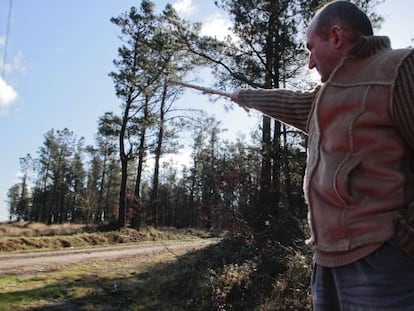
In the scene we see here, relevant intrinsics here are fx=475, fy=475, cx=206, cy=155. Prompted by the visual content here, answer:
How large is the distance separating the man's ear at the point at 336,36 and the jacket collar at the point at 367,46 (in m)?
0.06

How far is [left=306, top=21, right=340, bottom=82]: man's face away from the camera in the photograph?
5.84 ft

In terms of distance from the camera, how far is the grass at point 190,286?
6582mm

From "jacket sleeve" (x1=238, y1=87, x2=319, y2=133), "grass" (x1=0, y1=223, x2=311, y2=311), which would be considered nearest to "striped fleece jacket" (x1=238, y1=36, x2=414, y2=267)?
"jacket sleeve" (x1=238, y1=87, x2=319, y2=133)

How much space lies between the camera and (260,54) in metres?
14.4

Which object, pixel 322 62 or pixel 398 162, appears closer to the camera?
pixel 398 162

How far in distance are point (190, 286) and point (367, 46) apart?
22.5ft

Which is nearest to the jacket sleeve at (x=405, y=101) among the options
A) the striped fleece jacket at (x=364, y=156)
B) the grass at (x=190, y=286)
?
the striped fleece jacket at (x=364, y=156)

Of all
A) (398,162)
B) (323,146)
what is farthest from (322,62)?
(398,162)

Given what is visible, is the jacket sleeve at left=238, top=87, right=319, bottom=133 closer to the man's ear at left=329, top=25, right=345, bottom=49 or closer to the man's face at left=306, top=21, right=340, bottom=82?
the man's face at left=306, top=21, right=340, bottom=82

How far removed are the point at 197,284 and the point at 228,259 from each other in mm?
1810

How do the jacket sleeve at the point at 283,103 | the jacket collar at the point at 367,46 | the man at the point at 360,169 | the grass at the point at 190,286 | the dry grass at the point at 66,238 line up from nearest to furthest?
the man at the point at 360,169 → the jacket collar at the point at 367,46 → the jacket sleeve at the point at 283,103 → the grass at the point at 190,286 → the dry grass at the point at 66,238

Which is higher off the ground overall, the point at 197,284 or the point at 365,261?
the point at 365,261

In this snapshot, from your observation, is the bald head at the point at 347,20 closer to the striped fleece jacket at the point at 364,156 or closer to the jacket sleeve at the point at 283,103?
the striped fleece jacket at the point at 364,156

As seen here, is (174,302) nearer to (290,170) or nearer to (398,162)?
(290,170)
